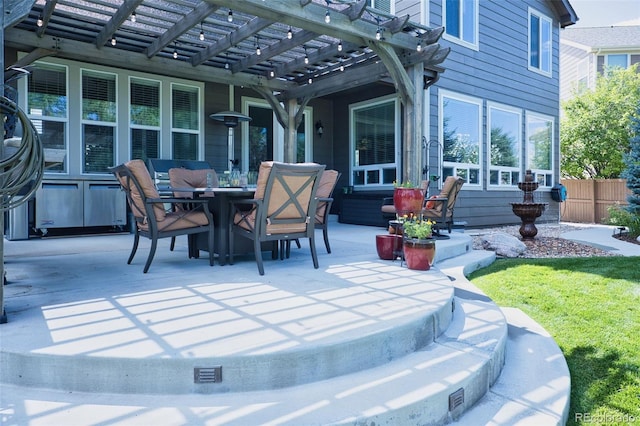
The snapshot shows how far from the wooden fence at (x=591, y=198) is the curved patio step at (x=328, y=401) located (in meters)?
12.6

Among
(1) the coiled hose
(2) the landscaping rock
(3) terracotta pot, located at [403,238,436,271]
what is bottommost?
(2) the landscaping rock

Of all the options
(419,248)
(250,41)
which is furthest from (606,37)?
(419,248)

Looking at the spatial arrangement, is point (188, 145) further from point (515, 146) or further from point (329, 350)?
point (515, 146)

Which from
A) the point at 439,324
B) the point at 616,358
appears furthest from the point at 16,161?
the point at 616,358

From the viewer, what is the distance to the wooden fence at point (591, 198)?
39.9 feet

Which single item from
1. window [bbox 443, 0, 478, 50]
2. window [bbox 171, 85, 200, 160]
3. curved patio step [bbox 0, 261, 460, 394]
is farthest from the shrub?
window [bbox 171, 85, 200, 160]

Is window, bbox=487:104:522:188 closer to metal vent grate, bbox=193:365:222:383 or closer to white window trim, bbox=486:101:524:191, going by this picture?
white window trim, bbox=486:101:524:191

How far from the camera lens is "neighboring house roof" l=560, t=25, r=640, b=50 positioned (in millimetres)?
16906

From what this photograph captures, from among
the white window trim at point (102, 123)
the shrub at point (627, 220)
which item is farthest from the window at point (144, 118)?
the shrub at point (627, 220)

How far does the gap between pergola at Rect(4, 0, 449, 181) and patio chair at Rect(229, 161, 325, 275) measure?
6.68ft

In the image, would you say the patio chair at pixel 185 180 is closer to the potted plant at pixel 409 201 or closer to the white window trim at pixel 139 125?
the potted plant at pixel 409 201

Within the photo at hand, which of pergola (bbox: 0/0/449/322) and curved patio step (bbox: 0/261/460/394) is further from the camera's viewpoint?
pergola (bbox: 0/0/449/322)

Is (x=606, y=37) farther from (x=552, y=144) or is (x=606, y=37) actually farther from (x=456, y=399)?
(x=456, y=399)

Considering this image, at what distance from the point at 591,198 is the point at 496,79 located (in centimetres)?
584
